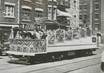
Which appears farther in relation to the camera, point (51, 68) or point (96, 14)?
point (96, 14)

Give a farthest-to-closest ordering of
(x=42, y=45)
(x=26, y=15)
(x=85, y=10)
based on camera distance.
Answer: (x=85, y=10) → (x=26, y=15) → (x=42, y=45)

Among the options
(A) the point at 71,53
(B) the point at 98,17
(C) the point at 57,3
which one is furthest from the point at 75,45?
(B) the point at 98,17

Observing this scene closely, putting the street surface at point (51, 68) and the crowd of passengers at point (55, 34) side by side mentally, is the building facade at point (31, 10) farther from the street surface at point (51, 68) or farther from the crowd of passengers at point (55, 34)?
the street surface at point (51, 68)

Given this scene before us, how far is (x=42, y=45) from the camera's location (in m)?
17.5

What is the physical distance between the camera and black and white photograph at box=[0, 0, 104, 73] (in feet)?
51.9

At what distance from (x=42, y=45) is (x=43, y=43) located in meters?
0.21

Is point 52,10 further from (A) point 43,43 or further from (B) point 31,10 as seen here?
(A) point 43,43

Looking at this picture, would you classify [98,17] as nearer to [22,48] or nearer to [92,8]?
[92,8]

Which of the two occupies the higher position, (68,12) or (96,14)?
(96,14)

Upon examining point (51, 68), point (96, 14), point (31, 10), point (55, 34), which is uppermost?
point (96, 14)

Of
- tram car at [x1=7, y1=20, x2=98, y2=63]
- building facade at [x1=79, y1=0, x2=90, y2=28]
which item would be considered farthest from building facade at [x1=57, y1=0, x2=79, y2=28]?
tram car at [x1=7, y1=20, x2=98, y2=63]

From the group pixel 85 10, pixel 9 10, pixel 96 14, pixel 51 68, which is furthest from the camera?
pixel 85 10

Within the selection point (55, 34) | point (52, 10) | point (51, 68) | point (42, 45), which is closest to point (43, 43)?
point (42, 45)

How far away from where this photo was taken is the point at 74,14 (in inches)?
1866
